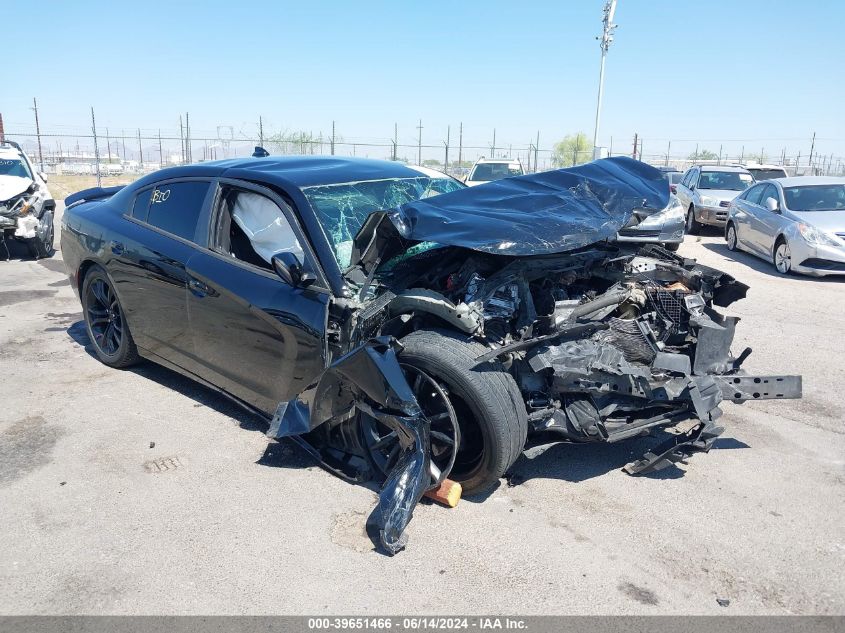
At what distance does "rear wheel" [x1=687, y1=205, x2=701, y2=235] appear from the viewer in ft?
49.5

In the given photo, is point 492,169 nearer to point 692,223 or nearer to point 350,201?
point 692,223

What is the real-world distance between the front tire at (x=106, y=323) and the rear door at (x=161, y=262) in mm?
259

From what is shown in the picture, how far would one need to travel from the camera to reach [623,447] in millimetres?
4164

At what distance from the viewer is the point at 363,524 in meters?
3.33

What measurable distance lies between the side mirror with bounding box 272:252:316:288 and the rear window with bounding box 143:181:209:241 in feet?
3.52

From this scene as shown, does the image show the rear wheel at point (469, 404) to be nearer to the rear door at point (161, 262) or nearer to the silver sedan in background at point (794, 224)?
the rear door at point (161, 262)

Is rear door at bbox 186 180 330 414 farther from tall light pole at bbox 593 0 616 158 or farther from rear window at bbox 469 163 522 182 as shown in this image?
tall light pole at bbox 593 0 616 158

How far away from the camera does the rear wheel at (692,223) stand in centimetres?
1510

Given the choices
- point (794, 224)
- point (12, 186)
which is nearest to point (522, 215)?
point (794, 224)

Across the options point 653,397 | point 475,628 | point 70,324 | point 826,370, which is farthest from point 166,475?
point 826,370

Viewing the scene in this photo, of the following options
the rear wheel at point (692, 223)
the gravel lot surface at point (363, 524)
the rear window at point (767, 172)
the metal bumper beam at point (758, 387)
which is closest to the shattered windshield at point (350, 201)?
the gravel lot surface at point (363, 524)

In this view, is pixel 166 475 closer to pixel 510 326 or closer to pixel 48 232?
pixel 510 326

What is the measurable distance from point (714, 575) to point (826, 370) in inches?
137

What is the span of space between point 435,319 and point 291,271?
32.2 inches
